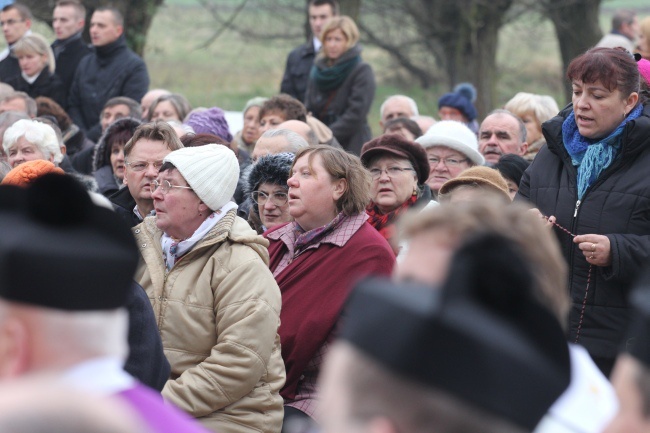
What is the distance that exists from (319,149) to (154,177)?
3.16 ft

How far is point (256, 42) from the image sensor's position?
21.4 meters

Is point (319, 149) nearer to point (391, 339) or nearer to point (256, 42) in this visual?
point (391, 339)

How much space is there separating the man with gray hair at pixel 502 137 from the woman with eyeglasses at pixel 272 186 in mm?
1948

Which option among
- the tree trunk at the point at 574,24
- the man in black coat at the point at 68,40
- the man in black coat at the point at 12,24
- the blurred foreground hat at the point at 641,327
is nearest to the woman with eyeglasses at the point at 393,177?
the blurred foreground hat at the point at 641,327

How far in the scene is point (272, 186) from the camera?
6.25 metres

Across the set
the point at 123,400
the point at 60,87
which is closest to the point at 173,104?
the point at 60,87

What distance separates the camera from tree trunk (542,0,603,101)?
1816cm

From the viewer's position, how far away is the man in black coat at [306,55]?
35.6ft

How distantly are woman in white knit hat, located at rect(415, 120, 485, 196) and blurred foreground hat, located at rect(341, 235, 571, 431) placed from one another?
214 inches

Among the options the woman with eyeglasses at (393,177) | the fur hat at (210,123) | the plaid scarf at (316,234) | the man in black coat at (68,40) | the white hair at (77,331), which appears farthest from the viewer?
the man in black coat at (68,40)

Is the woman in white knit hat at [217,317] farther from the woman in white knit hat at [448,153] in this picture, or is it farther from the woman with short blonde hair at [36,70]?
the woman with short blonde hair at [36,70]

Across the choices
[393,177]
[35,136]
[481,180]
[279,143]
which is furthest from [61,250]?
[35,136]

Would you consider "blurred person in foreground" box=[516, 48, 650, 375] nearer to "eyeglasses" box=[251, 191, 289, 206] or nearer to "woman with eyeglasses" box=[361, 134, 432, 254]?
"woman with eyeglasses" box=[361, 134, 432, 254]

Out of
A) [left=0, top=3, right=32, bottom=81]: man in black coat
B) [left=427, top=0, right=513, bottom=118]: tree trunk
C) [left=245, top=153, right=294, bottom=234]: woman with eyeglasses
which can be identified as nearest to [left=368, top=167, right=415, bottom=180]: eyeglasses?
[left=245, top=153, right=294, bottom=234]: woman with eyeglasses
